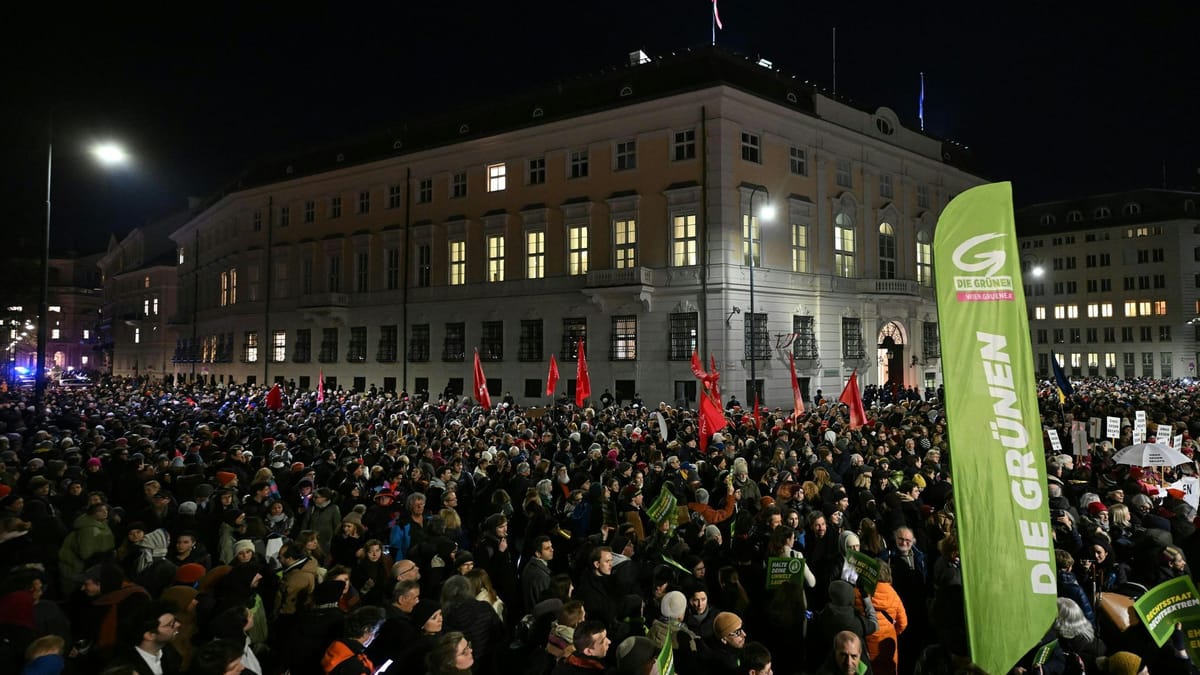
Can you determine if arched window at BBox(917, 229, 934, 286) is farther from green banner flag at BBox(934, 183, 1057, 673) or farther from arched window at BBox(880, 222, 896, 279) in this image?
green banner flag at BBox(934, 183, 1057, 673)

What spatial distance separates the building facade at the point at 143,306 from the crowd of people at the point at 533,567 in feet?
219

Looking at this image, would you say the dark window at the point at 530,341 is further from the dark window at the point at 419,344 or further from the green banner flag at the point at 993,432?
the green banner flag at the point at 993,432

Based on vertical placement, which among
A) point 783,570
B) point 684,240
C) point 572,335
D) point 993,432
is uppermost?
point 684,240

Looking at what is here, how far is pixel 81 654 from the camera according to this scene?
562 cm

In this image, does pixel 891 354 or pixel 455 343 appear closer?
pixel 891 354

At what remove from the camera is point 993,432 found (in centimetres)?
502

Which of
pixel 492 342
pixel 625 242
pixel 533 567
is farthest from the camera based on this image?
pixel 492 342

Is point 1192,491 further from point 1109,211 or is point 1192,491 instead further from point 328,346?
point 1109,211

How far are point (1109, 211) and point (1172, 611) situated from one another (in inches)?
3749

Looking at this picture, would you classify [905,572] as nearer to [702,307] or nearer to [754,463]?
[754,463]

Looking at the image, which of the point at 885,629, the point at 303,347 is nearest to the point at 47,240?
the point at 885,629

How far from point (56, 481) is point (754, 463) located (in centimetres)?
1153

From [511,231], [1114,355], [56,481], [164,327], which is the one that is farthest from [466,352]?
[1114,355]

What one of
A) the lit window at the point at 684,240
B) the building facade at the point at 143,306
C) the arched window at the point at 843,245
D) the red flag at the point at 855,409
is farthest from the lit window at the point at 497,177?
the building facade at the point at 143,306
